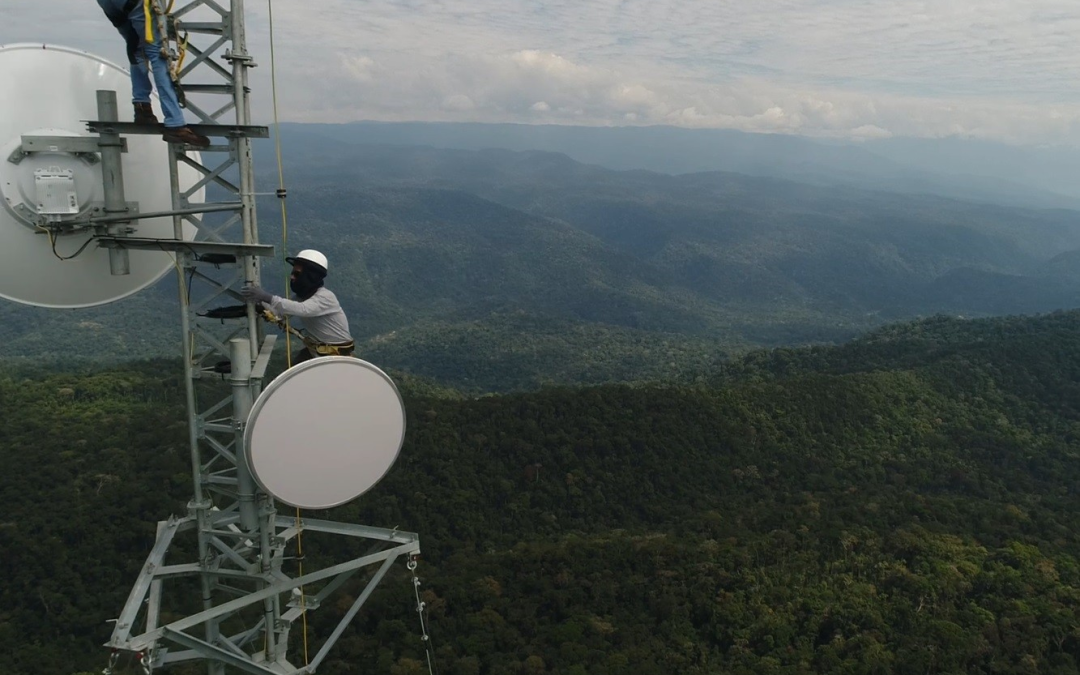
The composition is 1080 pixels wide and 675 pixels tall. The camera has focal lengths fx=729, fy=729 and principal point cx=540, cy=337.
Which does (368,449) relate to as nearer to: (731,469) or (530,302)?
(731,469)

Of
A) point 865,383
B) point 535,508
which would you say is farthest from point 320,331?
point 865,383

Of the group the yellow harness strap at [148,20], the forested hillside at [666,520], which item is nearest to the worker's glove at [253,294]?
the yellow harness strap at [148,20]

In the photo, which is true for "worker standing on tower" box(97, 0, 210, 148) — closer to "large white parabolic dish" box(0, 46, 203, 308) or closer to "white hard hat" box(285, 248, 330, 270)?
"large white parabolic dish" box(0, 46, 203, 308)

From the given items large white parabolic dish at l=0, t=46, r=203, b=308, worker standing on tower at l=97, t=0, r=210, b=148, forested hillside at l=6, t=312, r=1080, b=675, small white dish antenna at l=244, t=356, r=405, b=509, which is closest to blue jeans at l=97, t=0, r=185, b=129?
worker standing on tower at l=97, t=0, r=210, b=148

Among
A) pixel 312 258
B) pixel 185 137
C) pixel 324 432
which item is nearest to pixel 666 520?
pixel 312 258

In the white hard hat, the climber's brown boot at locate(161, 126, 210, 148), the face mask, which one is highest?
the climber's brown boot at locate(161, 126, 210, 148)
